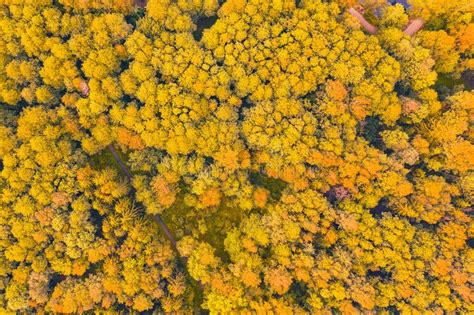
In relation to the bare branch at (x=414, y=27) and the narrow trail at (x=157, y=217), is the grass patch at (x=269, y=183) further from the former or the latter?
the bare branch at (x=414, y=27)

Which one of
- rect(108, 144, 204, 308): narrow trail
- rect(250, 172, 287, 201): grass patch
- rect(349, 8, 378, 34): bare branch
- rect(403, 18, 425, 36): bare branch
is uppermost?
rect(403, 18, 425, 36): bare branch

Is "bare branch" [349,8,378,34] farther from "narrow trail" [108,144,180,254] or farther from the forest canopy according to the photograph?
"narrow trail" [108,144,180,254]

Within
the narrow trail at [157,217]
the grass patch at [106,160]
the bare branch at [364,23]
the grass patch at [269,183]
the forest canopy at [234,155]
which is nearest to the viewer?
the forest canopy at [234,155]

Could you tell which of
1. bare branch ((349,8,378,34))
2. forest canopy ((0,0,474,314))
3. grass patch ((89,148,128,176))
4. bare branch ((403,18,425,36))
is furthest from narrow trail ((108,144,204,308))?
bare branch ((403,18,425,36))

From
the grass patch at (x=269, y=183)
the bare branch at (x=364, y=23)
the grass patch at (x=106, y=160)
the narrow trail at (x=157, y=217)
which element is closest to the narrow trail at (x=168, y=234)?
the narrow trail at (x=157, y=217)

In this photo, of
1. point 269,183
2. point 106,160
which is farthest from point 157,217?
point 269,183

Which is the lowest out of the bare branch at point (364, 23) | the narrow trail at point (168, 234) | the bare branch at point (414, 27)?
the narrow trail at point (168, 234)

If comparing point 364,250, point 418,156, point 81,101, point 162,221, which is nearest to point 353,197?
point 364,250

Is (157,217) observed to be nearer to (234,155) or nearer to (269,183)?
(234,155)

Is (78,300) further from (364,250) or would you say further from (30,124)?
(364,250)

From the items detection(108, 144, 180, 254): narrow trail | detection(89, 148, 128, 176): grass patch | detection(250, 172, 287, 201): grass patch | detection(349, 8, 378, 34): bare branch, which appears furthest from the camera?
detection(250, 172, 287, 201): grass patch
